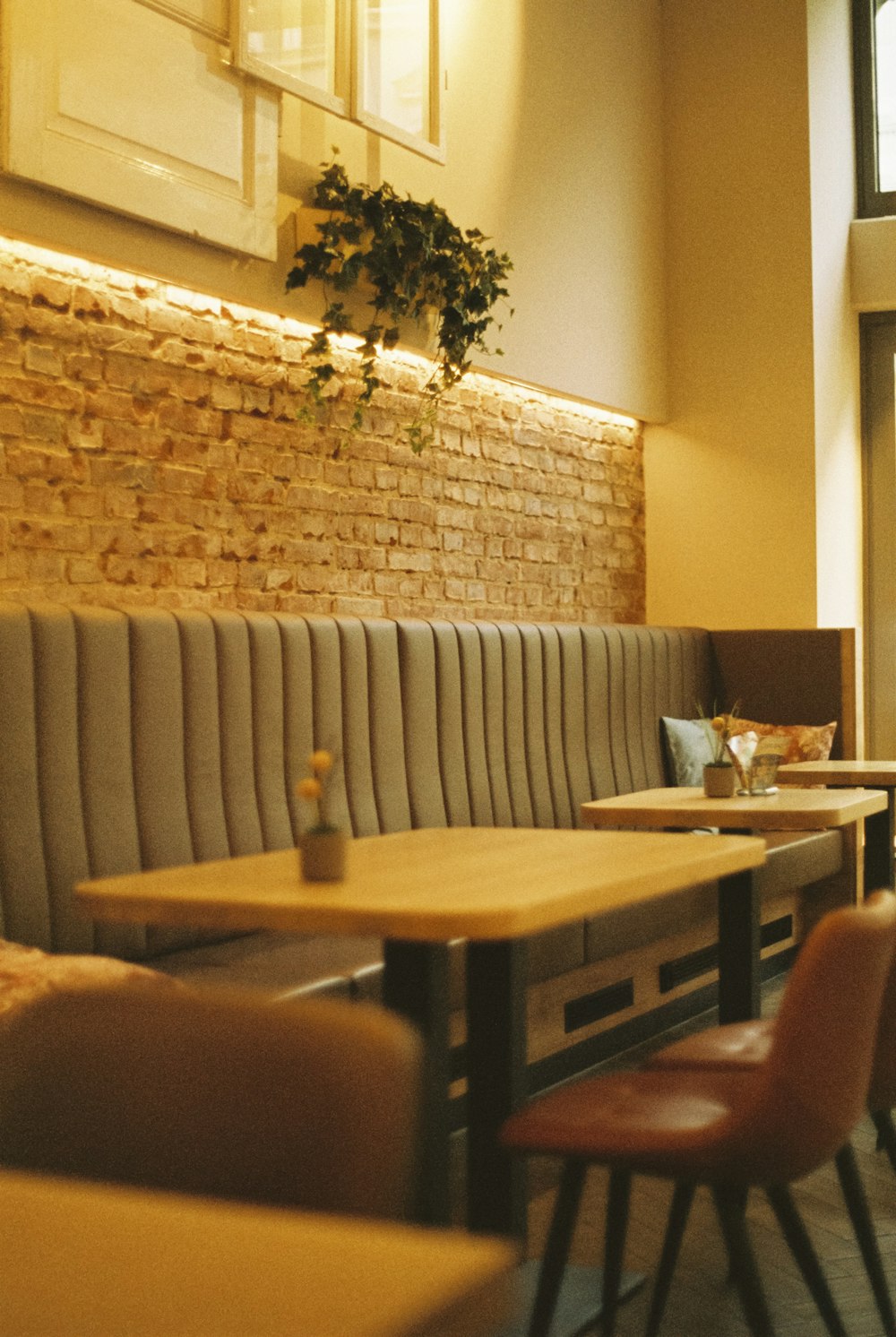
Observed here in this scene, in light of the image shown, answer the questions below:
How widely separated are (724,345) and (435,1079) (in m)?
5.45

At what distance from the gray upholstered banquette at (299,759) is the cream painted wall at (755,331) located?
1376mm

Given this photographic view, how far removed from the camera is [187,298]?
4223mm

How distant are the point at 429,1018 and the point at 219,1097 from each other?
3.45ft

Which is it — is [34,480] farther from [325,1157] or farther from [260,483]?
[325,1157]

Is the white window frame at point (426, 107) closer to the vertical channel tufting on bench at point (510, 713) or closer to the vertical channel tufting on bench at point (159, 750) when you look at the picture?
the vertical channel tufting on bench at point (510, 713)

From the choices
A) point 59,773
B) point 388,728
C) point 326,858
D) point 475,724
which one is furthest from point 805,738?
point 326,858

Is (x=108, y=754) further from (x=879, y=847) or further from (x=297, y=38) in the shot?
(x=879, y=847)

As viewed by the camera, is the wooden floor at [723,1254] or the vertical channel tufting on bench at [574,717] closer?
the wooden floor at [723,1254]

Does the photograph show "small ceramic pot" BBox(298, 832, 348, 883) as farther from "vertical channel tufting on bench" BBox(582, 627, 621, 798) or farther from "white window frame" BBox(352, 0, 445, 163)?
"vertical channel tufting on bench" BBox(582, 627, 621, 798)

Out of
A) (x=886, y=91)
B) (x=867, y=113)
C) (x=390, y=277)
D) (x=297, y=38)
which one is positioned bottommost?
(x=390, y=277)

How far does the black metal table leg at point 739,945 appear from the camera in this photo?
3297 mm

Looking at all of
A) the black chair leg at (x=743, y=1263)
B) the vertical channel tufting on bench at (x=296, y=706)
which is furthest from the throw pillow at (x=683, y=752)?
the black chair leg at (x=743, y=1263)

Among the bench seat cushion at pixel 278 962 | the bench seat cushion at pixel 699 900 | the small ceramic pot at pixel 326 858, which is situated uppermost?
the small ceramic pot at pixel 326 858

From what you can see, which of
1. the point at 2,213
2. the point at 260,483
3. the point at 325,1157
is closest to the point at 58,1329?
the point at 325,1157
